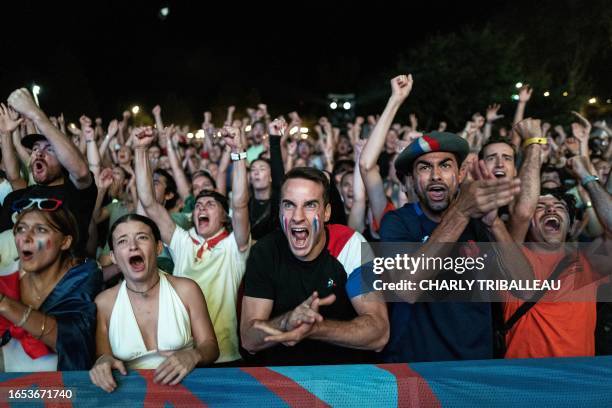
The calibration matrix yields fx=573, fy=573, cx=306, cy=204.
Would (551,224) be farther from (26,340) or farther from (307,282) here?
(26,340)

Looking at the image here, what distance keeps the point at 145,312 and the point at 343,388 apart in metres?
1.16

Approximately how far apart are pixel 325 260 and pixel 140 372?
3.29ft

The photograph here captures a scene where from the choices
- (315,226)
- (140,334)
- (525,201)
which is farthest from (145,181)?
(525,201)

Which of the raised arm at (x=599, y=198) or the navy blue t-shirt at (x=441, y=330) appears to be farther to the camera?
the raised arm at (x=599, y=198)

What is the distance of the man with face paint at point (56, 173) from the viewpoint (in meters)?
3.77

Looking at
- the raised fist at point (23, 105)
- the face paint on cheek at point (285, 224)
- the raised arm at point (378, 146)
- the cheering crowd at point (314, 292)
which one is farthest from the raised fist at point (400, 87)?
the raised fist at point (23, 105)

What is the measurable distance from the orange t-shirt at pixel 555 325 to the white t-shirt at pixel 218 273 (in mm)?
1704

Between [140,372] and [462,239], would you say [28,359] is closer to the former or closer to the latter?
[140,372]

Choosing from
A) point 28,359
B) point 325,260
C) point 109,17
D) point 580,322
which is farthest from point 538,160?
point 109,17

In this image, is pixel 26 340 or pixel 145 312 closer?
pixel 26 340

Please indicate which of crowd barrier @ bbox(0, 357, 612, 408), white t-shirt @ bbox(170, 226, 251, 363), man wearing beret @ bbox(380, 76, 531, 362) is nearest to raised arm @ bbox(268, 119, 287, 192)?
white t-shirt @ bbox(170, 226, 251, 363)

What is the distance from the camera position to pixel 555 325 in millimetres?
2926

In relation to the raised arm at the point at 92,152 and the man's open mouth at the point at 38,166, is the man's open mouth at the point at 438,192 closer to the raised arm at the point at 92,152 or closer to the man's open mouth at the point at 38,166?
the man's open mouth at the point at 38,166

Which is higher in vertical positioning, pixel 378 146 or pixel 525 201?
pixel 378 146
